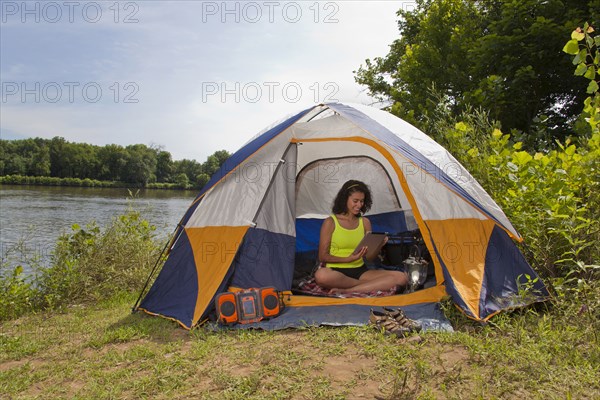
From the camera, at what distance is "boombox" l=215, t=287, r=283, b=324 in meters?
3.40

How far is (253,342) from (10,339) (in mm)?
2043

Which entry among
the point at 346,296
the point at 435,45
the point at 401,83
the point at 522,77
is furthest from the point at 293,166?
the point at 401,83

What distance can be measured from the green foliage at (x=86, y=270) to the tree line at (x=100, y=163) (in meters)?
→ 37.4

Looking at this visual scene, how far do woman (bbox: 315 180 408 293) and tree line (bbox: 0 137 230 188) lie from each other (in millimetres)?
39078

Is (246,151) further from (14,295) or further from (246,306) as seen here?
(14,295)

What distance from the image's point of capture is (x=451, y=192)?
3.64 metres

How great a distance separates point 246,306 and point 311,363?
97 centimetres

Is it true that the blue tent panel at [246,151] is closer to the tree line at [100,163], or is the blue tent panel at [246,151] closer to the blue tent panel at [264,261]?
the blue tent panel at [264,261]

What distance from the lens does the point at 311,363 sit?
263 cm

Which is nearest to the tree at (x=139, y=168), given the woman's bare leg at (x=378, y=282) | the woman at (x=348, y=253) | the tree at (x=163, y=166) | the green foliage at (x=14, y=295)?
the tree at (x=163, y=166)

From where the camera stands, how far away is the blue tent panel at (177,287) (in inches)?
143

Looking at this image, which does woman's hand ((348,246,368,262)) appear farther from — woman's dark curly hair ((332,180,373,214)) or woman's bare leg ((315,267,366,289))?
woman's dark curly hair ((332,180,373,214))

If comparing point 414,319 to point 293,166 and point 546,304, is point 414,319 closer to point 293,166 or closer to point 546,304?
point 546,304

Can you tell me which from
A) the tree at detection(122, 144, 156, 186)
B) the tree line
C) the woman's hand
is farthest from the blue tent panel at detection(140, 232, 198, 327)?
the tree at detection(122, 144, 156, 186)
